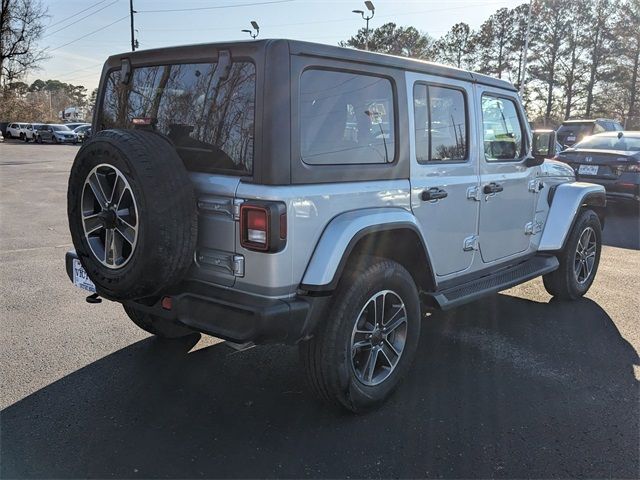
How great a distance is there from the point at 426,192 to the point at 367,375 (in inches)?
47.5

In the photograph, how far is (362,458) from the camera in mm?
2746

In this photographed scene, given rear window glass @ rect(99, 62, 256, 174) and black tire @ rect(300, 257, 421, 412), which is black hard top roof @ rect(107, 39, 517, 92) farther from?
black tire @ rect(300, 257, 421, 412)

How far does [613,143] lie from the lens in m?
10.6

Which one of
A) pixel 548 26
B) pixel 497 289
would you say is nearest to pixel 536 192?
pixel 497 289

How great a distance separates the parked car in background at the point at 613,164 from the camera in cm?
957

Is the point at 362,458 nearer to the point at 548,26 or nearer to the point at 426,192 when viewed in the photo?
the point at 426,192

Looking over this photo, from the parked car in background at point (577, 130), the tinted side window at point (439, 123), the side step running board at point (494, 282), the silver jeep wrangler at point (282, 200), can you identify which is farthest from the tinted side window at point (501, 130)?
the parked car in background at point (577, 130)

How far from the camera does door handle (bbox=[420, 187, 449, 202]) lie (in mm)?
3469

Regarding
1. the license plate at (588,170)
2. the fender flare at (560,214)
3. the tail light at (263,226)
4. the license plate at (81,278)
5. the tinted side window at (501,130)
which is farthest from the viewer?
the license plate at (588,170)

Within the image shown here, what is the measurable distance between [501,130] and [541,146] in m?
0.54

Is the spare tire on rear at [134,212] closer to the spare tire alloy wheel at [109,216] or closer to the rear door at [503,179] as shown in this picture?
the spare tire alloy wheel at [109,216]

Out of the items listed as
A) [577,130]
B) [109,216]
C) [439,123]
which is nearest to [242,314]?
[109,216]

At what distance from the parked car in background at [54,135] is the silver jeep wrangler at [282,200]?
127 ft

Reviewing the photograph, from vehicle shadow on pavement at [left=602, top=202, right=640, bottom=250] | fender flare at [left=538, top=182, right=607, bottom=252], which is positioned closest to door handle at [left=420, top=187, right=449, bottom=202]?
fender flare at [left=538, top=182, right=607, bottom=252]
